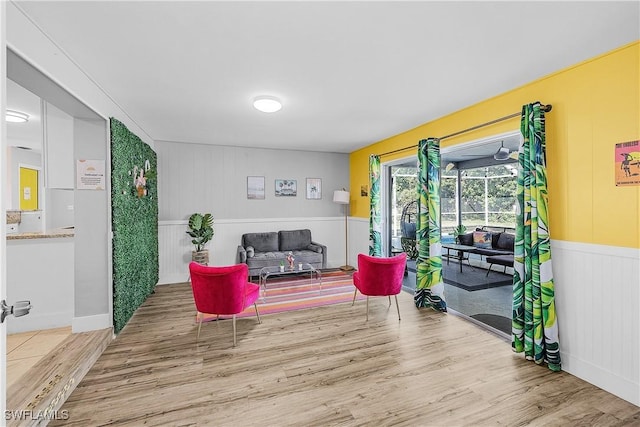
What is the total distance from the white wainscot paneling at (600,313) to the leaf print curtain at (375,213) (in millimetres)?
2923

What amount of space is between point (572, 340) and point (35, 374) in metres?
4.46

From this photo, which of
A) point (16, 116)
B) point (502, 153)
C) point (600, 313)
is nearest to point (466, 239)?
point (502, 153)

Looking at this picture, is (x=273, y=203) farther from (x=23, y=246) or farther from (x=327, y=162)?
(x=23, y=246)

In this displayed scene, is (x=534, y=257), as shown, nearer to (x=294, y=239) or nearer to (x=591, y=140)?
(x=591, y=140)

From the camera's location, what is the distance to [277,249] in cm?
616

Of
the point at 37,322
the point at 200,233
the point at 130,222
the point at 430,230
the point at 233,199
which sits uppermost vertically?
the point at 233,199

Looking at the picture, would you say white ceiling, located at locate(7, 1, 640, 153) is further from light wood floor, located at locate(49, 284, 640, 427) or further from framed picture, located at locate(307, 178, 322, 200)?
framed picture, located at locate(307, 178, 322, 200)

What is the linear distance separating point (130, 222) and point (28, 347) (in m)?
1.49

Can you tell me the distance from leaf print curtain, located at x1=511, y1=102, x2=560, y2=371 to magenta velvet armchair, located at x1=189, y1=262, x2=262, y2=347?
9.06 ft

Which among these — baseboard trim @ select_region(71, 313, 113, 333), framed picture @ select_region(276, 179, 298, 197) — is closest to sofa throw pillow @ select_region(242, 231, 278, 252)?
framed picture @ select_region(276, 179, 298, 197)

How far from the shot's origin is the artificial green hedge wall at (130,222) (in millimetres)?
3184

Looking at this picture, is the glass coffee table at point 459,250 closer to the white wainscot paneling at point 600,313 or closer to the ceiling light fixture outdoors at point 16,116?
the white wainscot paneling at point 600,313

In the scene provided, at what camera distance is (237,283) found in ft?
10.0

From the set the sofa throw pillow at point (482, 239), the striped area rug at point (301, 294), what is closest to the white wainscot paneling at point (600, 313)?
the striped area rug at point (301, 294)
